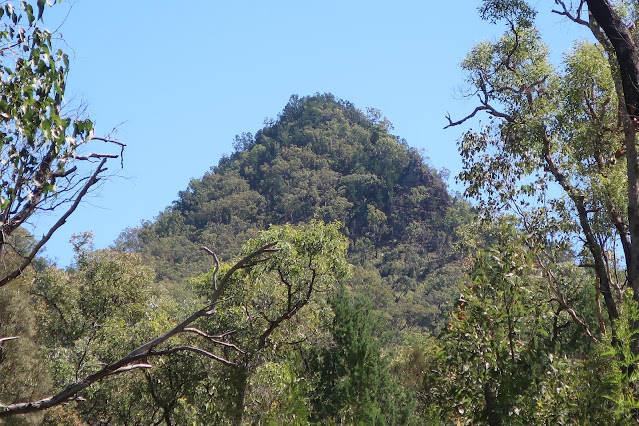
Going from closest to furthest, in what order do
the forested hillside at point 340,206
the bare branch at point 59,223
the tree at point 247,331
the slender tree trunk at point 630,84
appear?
the bare branch at point 59,223, the slender tree trunk at point 630,84, the tree at point 247,331, the forested hillside at point 340,206

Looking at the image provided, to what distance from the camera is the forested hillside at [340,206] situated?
7532cm

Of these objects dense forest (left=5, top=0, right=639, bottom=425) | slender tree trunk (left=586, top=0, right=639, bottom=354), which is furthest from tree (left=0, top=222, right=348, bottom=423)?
slender tree trunk (left=586, top=0, right=639, bottom=354)

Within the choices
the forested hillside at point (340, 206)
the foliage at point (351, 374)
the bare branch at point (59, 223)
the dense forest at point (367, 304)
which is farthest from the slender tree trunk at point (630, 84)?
the forested hillside at point (340, 206)

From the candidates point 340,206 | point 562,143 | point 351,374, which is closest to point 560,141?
point 562,143

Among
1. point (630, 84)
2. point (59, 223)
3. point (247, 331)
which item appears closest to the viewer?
point (59, 223)

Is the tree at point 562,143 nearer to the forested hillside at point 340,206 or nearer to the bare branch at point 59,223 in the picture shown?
the bare branch at point 59,223

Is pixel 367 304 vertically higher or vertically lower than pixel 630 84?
higher

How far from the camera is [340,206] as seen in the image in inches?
3957

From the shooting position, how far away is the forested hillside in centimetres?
7532

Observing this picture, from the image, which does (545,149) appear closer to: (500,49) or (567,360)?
(500,49)

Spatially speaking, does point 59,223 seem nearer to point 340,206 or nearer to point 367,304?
point 367,304

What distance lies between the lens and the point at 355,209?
10206cm

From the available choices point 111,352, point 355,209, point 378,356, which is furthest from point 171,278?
point 111,352

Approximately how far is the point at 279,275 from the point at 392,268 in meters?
66.3
